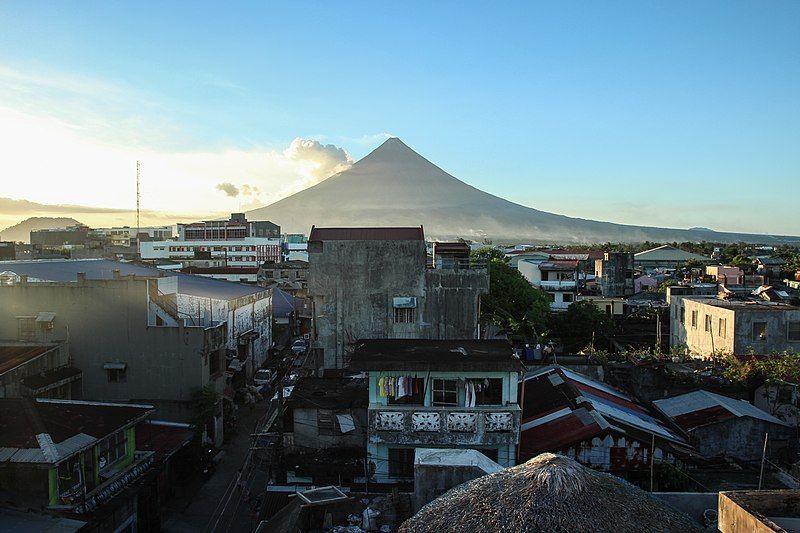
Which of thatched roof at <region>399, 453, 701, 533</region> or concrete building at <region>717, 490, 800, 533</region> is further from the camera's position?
concrete building at <region>717, 490, 800, 533</region>

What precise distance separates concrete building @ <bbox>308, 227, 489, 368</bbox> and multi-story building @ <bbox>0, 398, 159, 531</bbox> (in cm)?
498

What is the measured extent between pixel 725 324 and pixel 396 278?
35.8 feet

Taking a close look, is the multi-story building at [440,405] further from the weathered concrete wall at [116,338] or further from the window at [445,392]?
the weathered concrete wall at [116,338]

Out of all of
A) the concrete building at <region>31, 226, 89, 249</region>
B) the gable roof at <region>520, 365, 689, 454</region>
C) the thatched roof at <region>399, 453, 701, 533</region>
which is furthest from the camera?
the concrete building at <region>31, 226, 89, 249</region>

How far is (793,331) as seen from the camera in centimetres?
1842

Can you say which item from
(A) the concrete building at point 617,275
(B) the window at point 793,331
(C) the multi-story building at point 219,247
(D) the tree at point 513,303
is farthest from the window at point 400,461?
(C) the multi-story building at point 219,247

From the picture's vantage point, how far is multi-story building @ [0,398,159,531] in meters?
10.2

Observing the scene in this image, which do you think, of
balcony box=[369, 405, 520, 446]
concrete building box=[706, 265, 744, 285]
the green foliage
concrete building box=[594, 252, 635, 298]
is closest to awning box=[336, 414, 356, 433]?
balcony box=[369, 405, 520, 446]

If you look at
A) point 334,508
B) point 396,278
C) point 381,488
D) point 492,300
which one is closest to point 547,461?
point 334,508

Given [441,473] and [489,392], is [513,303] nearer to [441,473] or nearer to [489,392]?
[489,392]

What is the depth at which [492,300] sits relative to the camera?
2875cm

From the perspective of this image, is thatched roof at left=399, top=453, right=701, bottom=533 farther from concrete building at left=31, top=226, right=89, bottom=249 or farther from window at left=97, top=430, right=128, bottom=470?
concrete building at left=31, top=226, right=89, bottom=249

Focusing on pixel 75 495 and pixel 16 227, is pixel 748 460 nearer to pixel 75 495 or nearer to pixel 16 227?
pixel 75 495

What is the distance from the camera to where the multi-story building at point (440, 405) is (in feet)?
32.8
